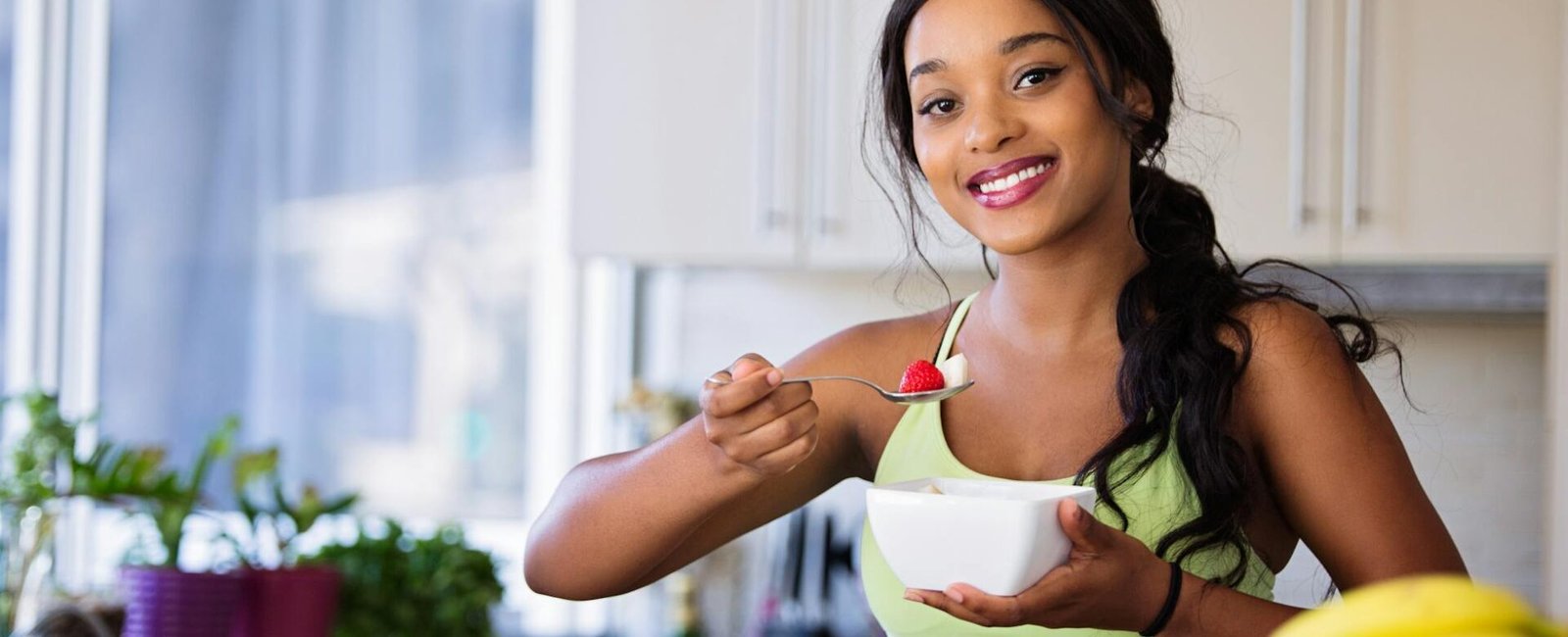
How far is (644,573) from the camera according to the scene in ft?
4.20

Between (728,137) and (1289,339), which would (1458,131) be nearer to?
(728,137)

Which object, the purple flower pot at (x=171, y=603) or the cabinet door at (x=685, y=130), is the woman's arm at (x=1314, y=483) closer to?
the cabinet door at (x=685, y=130)

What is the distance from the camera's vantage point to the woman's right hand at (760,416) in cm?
104

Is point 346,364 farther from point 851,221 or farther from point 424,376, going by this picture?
point 851,221

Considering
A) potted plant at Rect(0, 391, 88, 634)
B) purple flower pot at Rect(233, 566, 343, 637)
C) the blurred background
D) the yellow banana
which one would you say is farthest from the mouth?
potted plant at Rect(0, 391, 88, 634)

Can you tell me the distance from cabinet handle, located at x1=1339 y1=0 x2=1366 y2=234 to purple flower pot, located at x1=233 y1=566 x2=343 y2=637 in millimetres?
1654

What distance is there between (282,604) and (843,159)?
1132mm

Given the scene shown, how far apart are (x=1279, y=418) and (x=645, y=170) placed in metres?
1.66

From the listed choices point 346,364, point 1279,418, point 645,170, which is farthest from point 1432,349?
point 346,364

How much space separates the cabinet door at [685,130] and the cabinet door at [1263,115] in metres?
0.66

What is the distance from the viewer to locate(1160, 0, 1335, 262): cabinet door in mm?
2361

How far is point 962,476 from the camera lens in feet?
4.10

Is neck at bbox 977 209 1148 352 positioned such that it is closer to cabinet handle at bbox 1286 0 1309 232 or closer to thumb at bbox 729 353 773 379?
thumb at bbox 729 353 773 379

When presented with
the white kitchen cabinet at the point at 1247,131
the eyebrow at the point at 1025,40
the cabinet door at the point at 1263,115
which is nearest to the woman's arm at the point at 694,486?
the eyebrow at the point at 1025,40
